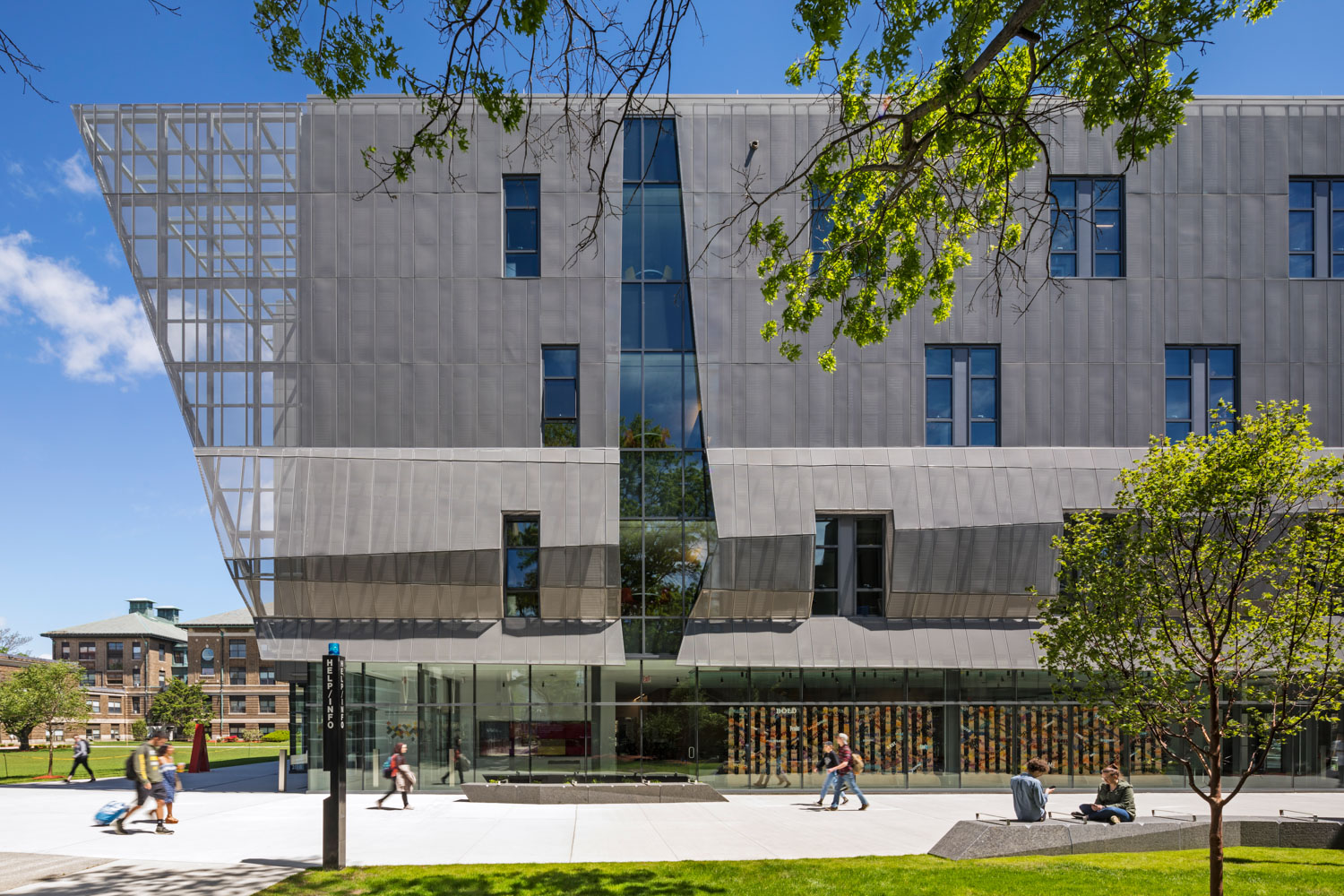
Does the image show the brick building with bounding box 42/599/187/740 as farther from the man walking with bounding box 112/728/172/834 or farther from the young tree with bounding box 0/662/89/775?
the man walking with bounding box 112/728/172/834

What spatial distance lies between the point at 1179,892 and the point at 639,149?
20.0 meters

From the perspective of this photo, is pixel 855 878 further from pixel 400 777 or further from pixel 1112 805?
pixel 400 777

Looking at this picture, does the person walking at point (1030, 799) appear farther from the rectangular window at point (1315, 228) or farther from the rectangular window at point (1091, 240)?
the rectangular window at point (1315, 228)

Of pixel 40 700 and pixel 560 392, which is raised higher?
pixel 560 392

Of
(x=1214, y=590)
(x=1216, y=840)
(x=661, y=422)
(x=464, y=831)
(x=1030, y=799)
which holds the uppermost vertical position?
(x=661, y=422)

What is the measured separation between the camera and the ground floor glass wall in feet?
74.9

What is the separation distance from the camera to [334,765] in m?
12.1

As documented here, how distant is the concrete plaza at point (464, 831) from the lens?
12406mm

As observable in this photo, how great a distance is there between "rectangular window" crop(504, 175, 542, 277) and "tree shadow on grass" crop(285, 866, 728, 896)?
16.0m

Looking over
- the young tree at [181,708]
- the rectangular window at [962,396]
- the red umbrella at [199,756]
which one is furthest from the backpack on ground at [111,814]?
the young tree at [181,708]

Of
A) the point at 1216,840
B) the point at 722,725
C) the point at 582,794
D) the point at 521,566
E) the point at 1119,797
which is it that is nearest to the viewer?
the point at 1216,840

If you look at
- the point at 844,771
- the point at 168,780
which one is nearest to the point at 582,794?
the point at 844,771

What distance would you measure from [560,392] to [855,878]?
15.2 m

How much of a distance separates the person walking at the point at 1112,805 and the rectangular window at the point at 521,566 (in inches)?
535
